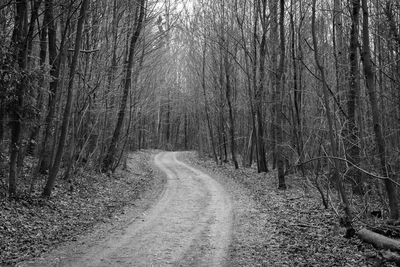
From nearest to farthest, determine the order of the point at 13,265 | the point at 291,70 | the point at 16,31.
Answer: the point at 13,265 < the point at 16,31 < the point at 291,70

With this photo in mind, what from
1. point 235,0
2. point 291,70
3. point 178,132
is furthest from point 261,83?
point 178,132

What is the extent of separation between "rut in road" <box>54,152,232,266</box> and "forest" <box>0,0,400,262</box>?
2966mm

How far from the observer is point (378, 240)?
729 cm

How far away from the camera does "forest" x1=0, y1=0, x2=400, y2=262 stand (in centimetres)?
972

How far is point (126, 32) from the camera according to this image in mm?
18047

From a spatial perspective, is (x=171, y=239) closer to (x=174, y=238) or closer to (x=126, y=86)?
(x=174, y=238)

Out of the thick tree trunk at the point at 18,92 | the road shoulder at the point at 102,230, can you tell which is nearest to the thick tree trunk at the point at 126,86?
the road shoulder at the point at 102,230

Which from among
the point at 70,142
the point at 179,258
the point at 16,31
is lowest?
the point at 179,258

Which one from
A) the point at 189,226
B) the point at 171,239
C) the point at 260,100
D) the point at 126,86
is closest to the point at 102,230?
the point at 171,239

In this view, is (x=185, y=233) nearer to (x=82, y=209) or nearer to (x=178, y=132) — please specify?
(x=82, y=209)

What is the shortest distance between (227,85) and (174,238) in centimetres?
1719

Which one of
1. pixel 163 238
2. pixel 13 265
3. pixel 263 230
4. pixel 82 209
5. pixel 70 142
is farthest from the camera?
pixel 70 142

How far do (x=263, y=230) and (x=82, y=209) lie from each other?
5.47 meters

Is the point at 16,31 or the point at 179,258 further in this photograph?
the point at 16,31
